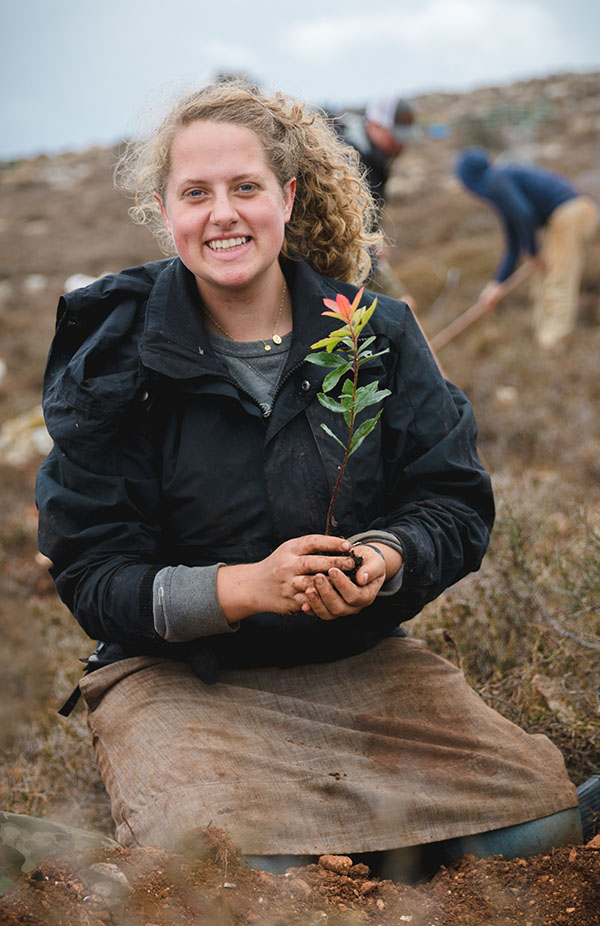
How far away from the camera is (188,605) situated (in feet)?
6.04

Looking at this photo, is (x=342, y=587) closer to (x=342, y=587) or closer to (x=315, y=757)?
(x=342, y=587)

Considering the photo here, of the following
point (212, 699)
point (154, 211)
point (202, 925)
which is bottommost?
point (202, 925)

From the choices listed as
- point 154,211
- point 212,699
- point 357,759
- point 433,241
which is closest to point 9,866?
point 212,699

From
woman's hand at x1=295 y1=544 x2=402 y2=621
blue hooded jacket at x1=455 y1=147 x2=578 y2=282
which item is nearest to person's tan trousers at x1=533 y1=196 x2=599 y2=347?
blue hooded jacket at x1=455 y1=147 x2=578 y2=282

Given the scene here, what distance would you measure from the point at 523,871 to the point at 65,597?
119 cm

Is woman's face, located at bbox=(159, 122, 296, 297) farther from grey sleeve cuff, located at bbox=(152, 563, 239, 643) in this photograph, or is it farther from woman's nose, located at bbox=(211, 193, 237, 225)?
grey sleeve cuff, located at bbox=(152, 563, 239, 643)

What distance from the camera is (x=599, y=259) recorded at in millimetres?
9805

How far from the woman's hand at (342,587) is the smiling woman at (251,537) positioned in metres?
0.02

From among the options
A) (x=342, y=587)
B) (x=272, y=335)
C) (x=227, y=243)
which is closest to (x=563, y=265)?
(x=272, y=335)

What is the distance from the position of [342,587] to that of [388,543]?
24 centimetres

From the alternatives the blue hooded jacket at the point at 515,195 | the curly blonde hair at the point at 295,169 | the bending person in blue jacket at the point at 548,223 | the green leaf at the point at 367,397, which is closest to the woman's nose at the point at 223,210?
the curly blonde hair at the point at 295,169

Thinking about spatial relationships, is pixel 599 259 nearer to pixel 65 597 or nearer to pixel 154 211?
pixel 154 211

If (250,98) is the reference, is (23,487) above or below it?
below

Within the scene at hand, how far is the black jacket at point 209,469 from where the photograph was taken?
1.94 meters
